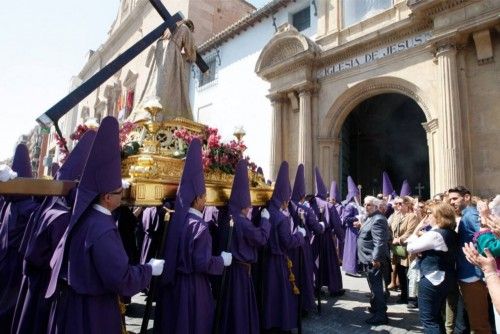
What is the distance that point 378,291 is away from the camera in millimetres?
4531

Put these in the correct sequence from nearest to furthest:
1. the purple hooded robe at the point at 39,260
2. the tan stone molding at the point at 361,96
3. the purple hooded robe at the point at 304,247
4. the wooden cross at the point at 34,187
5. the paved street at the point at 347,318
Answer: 1. the wooden cross at the point at 34,187
2. the purple hooded robe at the point at 39,260
3. the paved street at the point at 347,318
4. the purple hooded robe at the point at 304,247
5. the tan stone molding at the point at 361,96

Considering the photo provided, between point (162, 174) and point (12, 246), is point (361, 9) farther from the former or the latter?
point (12, 246)

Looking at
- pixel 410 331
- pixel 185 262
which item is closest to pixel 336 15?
pixel 410 331

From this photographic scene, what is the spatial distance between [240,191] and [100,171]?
155 cm

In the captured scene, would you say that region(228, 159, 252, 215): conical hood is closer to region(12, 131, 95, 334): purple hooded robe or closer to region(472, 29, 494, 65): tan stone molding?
region(12, 131, 95, 334): purple hooded robe

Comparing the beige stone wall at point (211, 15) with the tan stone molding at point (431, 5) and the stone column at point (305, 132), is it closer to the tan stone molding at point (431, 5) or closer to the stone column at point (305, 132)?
the stone column at point (305, 132)

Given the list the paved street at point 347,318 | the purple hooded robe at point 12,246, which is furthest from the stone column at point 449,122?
the purple hooded robe at point 12,246

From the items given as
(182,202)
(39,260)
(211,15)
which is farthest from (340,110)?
(211,15)

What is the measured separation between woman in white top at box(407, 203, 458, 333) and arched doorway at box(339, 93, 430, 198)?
963cm

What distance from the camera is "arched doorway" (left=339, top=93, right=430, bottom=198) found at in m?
13.4

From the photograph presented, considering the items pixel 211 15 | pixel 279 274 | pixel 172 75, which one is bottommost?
pixel 279 274

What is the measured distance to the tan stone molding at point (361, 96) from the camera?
9.25 metres

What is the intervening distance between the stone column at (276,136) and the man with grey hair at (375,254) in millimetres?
6857

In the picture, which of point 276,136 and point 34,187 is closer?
point 34,187
